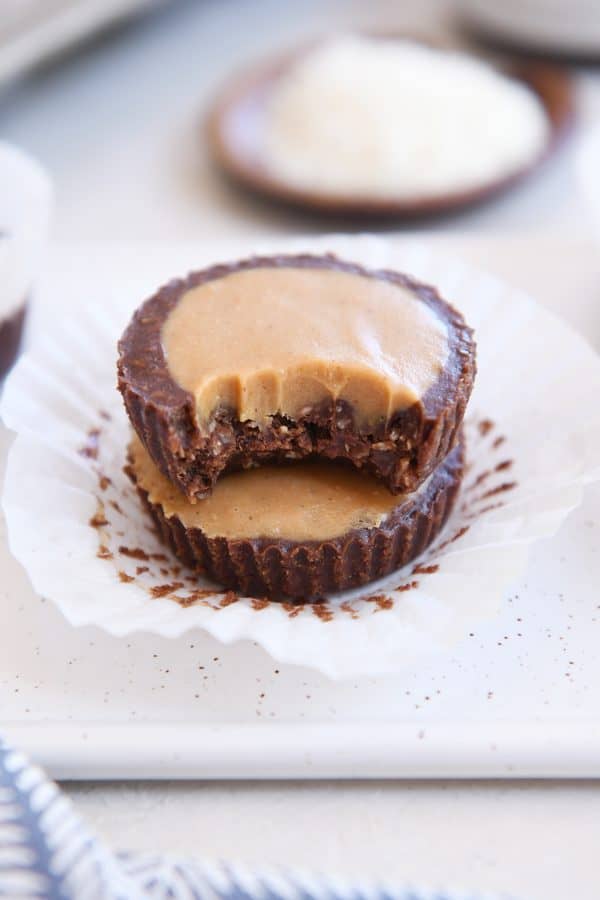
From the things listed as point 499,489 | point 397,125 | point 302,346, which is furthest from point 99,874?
point 397,125

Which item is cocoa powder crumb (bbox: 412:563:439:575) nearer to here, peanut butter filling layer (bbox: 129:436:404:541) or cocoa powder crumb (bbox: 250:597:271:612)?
peanut butter filling layer (bbox: 129:436:404:541)

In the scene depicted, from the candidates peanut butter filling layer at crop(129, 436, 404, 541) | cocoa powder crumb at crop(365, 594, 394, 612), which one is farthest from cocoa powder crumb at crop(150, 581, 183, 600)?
cocoa powder crumb at crop(365, 594, 394, 612)

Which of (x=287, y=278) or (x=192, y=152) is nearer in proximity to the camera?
(x=287, y=278)

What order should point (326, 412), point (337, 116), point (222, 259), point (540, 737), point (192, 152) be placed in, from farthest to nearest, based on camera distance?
point (192, 152)
point (337, 116)
point (222, 259)
point (326, 412)
point (540, 737)

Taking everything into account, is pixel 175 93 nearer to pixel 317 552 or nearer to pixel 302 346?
pixel 302 346

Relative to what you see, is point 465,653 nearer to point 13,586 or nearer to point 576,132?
point 13,586

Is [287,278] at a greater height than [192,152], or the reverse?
[192,152]

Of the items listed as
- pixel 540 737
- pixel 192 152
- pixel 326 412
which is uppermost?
pixel 192 152

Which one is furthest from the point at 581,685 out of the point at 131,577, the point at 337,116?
the point at 337,116
